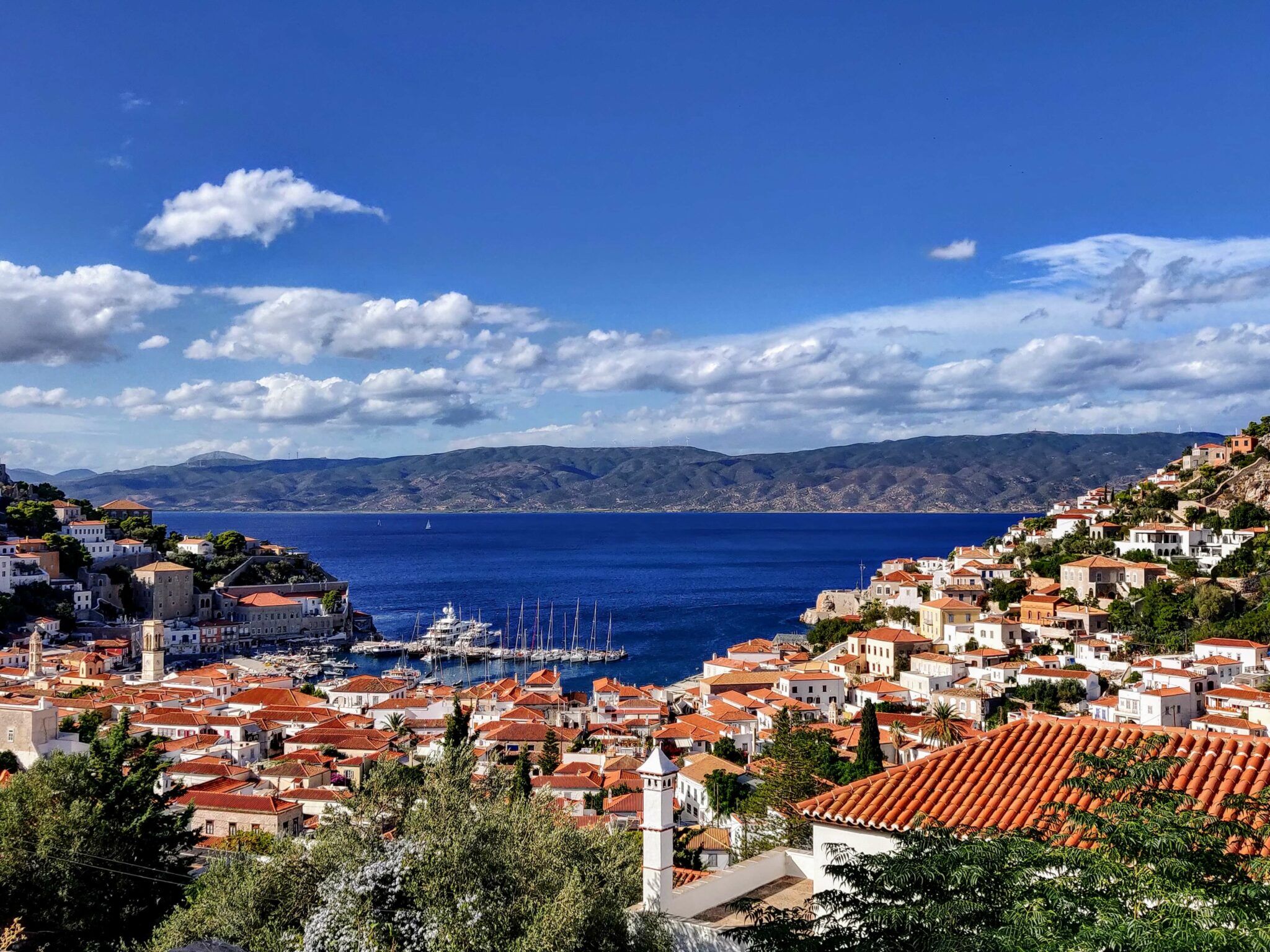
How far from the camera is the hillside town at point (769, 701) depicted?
7.28 m

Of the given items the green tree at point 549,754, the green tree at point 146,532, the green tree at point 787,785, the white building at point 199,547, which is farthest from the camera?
the white building at point 199,547

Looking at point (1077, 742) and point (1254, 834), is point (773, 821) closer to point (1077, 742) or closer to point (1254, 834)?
point (1077, 742)

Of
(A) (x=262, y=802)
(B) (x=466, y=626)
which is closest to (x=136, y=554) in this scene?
(B) (x=466, y=626)

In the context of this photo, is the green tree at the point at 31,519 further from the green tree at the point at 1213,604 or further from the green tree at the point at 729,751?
the green tree at the point at 1213,604

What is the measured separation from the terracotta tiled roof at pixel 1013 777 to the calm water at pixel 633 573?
1733 inches

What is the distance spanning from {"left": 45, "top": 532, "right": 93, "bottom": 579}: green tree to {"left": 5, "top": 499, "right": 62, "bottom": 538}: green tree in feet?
9.49

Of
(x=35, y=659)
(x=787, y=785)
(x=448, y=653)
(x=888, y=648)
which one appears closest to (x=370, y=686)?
(x=35, y=659)

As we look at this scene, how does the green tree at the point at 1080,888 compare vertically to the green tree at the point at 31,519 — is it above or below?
above

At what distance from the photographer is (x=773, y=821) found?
16.5 meters

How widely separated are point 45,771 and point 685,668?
42.7 meters

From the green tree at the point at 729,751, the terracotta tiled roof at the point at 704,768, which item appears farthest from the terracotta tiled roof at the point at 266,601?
Answer: the terracotta tiled roof at the point at 704,768

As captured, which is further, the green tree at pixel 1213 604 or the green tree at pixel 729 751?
the green tree at pixel 1213 604

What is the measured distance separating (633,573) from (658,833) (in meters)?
99.8

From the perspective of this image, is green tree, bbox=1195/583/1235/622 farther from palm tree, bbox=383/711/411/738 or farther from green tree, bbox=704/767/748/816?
palm tree, bbox=383/711/411/738
